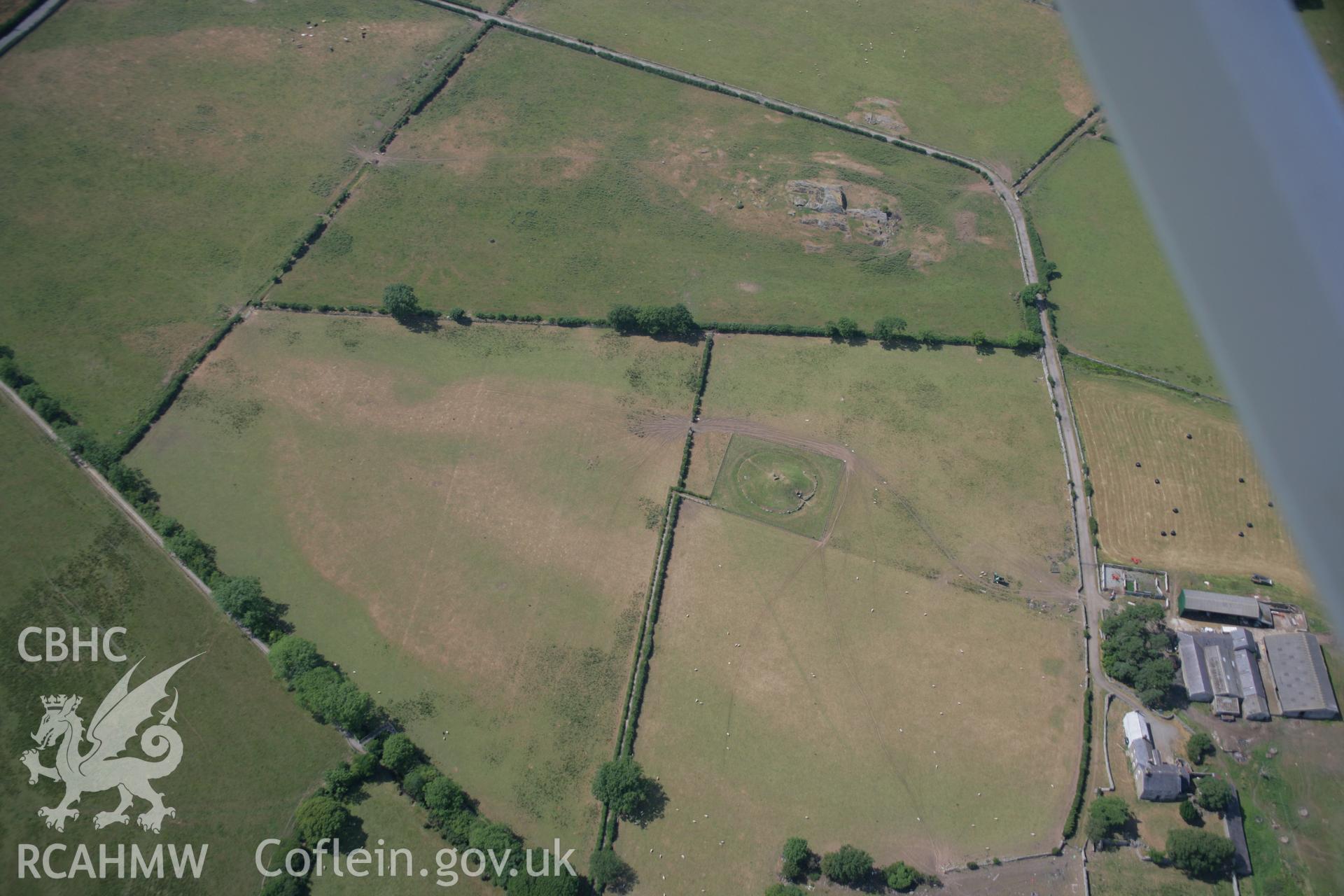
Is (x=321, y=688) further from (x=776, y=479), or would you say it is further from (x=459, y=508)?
(x=776, y=479)

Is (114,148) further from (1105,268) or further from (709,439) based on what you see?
(1105,268)

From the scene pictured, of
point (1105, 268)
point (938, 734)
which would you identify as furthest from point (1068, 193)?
point (938, 734)

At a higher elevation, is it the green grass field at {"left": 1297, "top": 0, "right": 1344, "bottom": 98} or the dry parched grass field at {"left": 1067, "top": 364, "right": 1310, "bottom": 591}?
the dry parched grass field at {"left": 1067, "top": 364, "right": 1310, "bottom": 591}

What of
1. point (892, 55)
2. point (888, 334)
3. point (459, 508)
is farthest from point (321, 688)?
point (892, 55)

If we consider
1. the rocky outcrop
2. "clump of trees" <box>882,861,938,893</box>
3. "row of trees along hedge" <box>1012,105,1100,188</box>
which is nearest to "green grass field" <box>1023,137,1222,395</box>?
"row of trees along hedge" <box>1012,105,1100,188</box>

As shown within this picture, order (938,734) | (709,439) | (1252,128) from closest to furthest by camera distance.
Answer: (1252,128)
(938,734)
(709,439)

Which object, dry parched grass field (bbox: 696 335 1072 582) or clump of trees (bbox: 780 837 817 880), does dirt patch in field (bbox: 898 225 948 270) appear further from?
clump of trees (bbox: 780 837 817 880)
